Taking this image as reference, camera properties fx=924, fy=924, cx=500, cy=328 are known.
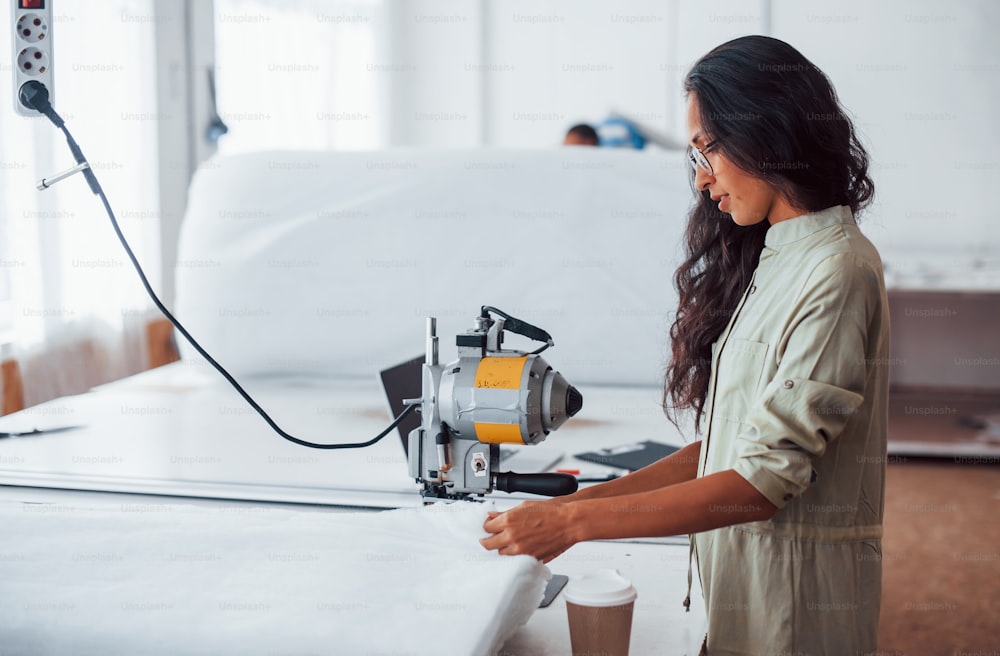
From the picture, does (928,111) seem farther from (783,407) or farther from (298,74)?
(783,407)

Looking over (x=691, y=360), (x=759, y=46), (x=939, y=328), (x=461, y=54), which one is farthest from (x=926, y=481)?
(x=461, y=54)

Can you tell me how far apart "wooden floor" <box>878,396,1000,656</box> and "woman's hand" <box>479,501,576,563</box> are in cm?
171

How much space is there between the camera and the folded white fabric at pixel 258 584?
97 cm

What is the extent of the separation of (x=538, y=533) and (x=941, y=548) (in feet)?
8.22

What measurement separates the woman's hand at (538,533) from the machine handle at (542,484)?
8 centimetres

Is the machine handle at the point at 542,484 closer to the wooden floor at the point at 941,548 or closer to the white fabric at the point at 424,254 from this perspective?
the white fabric at the point at 424,254

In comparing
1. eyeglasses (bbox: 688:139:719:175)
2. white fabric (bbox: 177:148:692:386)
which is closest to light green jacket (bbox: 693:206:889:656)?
eyeglasses (bbox: 688:139:719:175)

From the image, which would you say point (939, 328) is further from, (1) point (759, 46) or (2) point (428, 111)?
(1) point (759, 46)

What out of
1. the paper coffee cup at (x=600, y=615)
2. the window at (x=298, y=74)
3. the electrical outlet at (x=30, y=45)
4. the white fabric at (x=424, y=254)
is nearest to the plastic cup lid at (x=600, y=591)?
the paper coffee cup at (x=600, y=615)

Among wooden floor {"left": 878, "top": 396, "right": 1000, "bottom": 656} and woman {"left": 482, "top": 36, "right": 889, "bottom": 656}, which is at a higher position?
woman {"left": 482, "top": 36, "right": 889, "bottom": 656}

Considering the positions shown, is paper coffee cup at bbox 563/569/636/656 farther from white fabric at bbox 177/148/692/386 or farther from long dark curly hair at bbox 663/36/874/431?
white fabric at bbox 177/148/692/386

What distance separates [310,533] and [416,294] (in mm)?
1379

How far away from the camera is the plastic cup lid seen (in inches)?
37.5

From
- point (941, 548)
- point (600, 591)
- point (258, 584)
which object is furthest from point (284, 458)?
point (941, 548)
